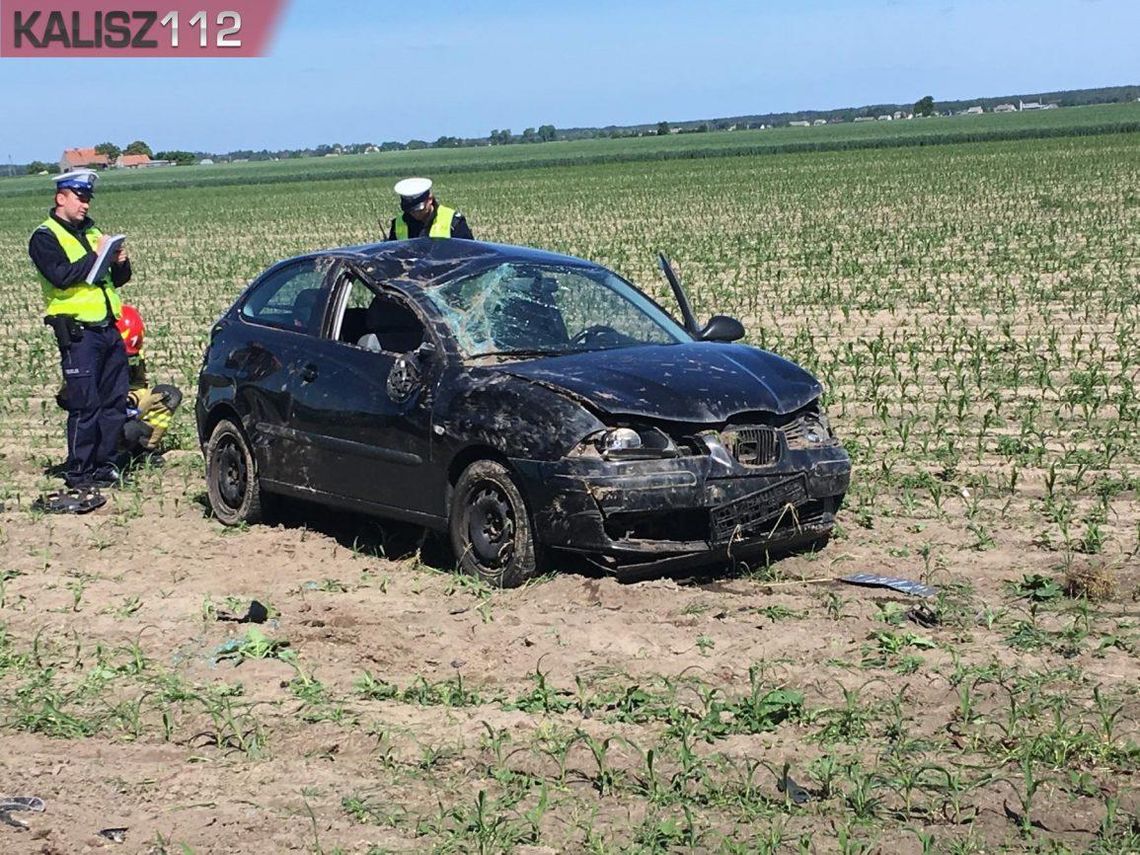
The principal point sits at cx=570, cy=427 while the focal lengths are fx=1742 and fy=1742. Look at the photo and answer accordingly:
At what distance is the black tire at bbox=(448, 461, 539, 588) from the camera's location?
25.2ft

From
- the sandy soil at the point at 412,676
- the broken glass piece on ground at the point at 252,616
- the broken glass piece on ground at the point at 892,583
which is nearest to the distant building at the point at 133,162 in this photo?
A: the sandy soil at the point at 412,676

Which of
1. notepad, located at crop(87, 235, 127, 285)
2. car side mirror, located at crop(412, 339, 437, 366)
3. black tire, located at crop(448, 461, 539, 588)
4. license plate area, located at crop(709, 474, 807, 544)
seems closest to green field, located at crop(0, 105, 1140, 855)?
black tire, located at crop(448, 461, 539, 588)

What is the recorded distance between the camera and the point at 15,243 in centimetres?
4338

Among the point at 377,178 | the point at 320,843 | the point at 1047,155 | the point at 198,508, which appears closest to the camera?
the point at 320,843

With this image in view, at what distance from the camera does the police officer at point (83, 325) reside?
10289 mm

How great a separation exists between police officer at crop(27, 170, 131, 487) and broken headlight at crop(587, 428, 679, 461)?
4089 mm

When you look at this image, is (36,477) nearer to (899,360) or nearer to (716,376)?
(716,376)

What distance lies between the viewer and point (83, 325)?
34.3 feet

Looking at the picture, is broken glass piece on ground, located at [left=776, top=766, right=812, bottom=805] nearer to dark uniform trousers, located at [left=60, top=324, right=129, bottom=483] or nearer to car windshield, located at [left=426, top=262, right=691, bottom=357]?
car windshield, located at [left=426, top=262, right=691, bottom=357]

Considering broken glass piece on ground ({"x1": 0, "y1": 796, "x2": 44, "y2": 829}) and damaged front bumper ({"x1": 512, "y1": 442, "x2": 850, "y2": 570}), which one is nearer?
broken glass piece on ground ({"x1": 0, "y1": 796, "x2": 44, "y2": 829})

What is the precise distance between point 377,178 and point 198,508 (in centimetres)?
8162

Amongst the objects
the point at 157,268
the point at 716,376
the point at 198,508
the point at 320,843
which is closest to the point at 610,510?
the point at 716,376

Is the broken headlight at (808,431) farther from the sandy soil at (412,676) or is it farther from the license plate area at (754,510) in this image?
the sandy soil at (412,676)

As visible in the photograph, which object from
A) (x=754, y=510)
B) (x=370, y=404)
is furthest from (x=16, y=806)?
(x=754, y=510)
